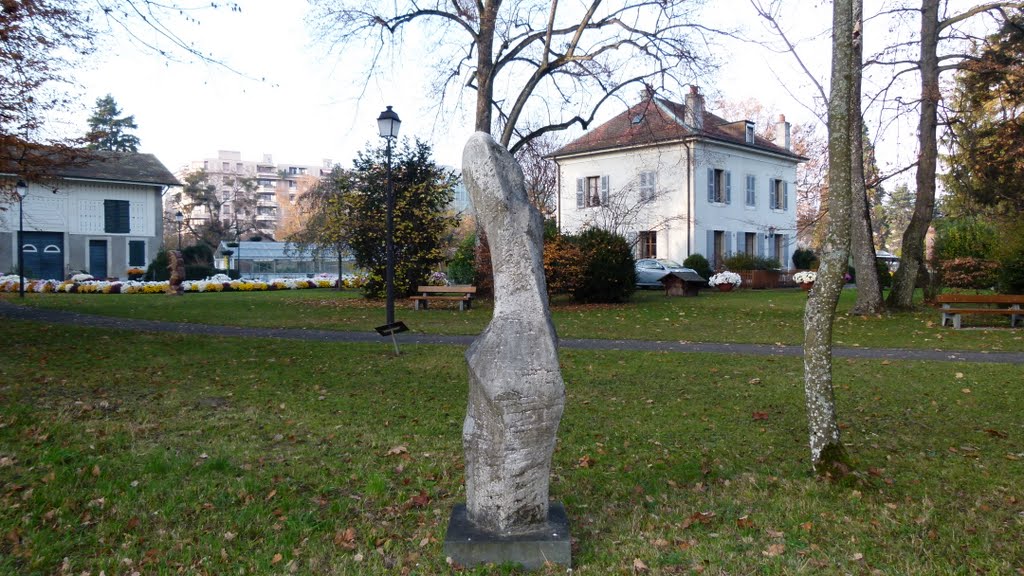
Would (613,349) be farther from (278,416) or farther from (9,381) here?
(9,381)

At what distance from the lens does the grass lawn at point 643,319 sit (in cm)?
1305

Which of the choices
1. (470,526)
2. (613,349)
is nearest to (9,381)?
(470,526)

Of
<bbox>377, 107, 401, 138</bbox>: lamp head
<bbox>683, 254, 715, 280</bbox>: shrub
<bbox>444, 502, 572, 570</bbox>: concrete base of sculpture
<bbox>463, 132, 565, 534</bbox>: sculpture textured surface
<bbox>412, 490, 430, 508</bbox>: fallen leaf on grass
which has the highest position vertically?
<bbox>377, 107, 401, 138</bbox>: lamp head

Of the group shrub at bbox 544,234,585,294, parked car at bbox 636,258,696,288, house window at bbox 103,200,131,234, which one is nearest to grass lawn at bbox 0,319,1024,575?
shrub at bbox 544,234,585,294

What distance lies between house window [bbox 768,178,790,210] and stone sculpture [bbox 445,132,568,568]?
37.0 m

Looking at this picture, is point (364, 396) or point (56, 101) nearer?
point (364, 396)

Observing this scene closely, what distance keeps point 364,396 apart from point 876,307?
13983 mm

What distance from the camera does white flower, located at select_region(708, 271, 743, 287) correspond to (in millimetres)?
28625

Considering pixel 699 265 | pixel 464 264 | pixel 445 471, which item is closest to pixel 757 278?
pixel 699 265

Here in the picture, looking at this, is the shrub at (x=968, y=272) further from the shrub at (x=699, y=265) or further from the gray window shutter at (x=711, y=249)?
the gray window shutter at (x=711, y=249)

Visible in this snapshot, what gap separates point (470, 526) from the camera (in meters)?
3.85

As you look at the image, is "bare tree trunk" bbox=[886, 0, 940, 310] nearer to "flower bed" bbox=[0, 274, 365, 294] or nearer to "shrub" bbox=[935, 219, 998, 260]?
"shrub" bbox=[935, 219, 998, 260]

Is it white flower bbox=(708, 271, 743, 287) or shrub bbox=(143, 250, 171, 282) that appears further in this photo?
shrub bbox=(143, 250, 171, 282)

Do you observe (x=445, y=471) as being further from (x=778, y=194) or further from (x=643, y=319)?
(x=778, y=194)
